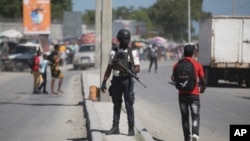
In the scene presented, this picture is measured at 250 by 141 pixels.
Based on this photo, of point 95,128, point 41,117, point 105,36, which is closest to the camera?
point 95,128

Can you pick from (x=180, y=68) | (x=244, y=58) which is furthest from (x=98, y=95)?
(x=244, y=58)

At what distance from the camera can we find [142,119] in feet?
51.8

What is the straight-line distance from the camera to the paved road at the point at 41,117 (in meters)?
13.2

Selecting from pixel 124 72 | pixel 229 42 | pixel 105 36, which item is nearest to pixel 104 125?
pixel 124 72

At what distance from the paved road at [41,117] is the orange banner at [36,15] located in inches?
1258

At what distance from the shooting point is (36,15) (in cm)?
5638

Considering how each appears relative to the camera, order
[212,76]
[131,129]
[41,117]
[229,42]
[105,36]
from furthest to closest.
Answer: [212,76] < [229,42] < [105,36] < [41,117] < [131,129]

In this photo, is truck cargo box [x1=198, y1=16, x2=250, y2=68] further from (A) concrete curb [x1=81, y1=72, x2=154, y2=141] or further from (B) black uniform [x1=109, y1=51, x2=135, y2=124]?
(B) black uniform [x1=109, y1=51, x2=135, y2=124]

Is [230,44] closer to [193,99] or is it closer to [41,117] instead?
[41,117]

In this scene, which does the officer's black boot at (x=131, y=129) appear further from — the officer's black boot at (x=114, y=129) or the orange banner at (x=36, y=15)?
the orange banner at (x=36, y=15)

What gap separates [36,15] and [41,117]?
40.8 metres

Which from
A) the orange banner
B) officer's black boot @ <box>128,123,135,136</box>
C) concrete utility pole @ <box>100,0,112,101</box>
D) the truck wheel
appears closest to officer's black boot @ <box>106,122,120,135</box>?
officer's black boot @ <box>128,123,135,136</box>

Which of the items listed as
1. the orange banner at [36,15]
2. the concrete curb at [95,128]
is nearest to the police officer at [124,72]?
the concrete curb at [95,128]

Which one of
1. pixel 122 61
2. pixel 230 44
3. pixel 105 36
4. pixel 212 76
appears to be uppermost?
→ pixel 105 36
